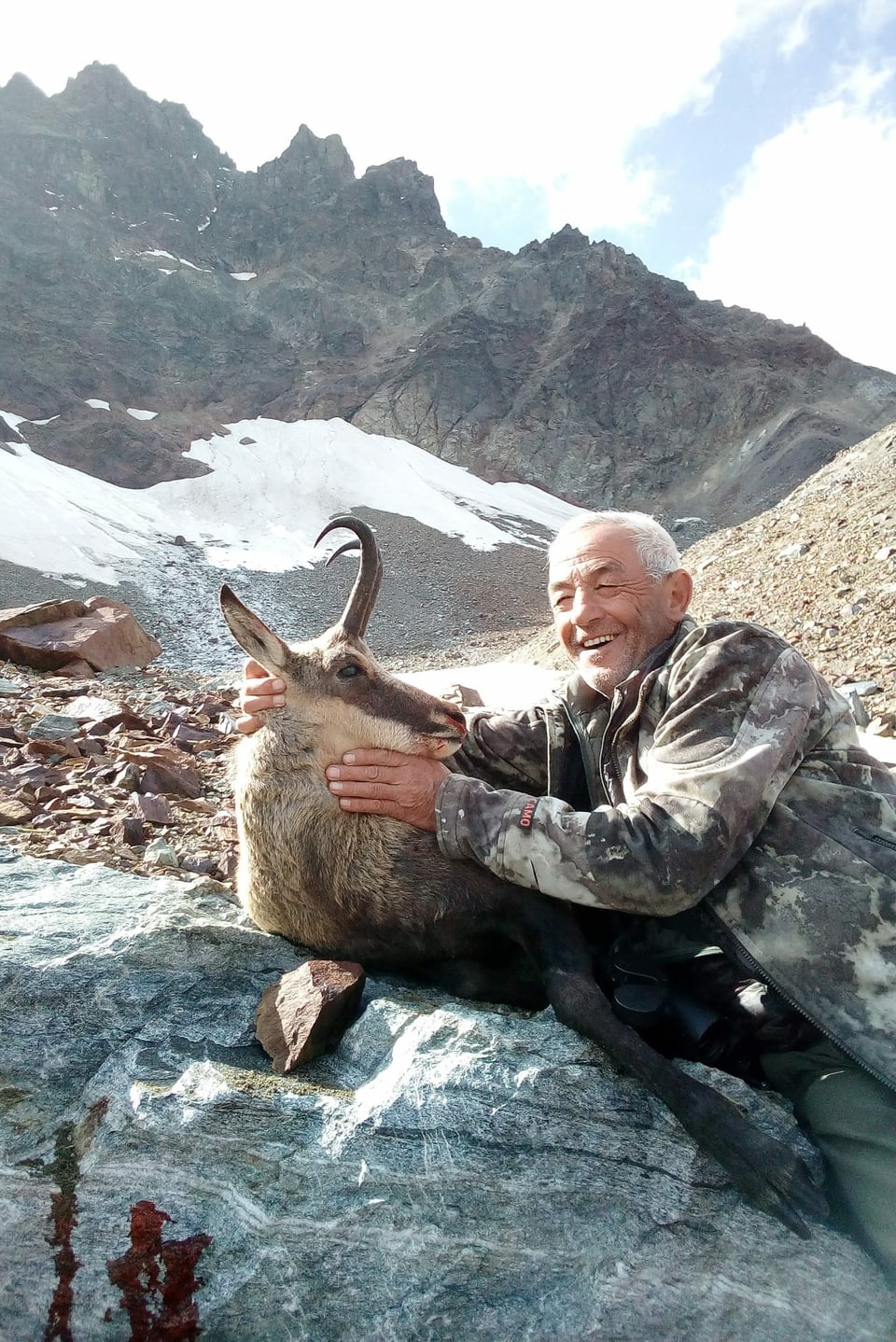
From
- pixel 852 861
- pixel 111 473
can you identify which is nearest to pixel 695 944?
pixel 852 861

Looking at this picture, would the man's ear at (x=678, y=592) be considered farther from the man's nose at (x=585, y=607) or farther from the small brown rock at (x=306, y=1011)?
the small brown rock at (x=306, y=1011)

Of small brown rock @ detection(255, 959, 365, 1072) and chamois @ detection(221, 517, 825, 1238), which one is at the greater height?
chamois @ detection(221, 517, 825, 1238)

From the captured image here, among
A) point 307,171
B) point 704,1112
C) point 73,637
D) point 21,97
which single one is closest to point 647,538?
point 704,1112

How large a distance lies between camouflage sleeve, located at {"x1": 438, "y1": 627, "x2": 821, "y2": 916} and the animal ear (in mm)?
1408

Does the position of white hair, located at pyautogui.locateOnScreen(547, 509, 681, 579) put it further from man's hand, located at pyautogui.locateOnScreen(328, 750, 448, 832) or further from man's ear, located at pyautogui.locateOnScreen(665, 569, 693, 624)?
man's hand, located at pyautogui.locateOnScreen(328, 750, 448, 832)

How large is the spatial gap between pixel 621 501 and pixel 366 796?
6475 centimetres

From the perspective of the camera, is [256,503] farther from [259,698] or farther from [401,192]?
[401,192]

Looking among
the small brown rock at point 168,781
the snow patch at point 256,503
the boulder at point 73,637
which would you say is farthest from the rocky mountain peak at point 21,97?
the small brown rock at point 168,781

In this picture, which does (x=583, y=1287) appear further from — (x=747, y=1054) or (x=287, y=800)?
(x=287, y=800)

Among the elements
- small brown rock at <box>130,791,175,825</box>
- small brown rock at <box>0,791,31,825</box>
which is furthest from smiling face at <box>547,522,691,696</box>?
small brown rock at <box>0,791,31,825</box>

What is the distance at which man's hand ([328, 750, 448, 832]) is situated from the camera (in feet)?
12.0

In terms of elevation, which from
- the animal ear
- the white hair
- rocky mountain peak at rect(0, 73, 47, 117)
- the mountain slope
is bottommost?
the animal ear

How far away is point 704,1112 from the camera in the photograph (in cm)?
273

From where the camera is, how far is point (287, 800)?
396 cm
